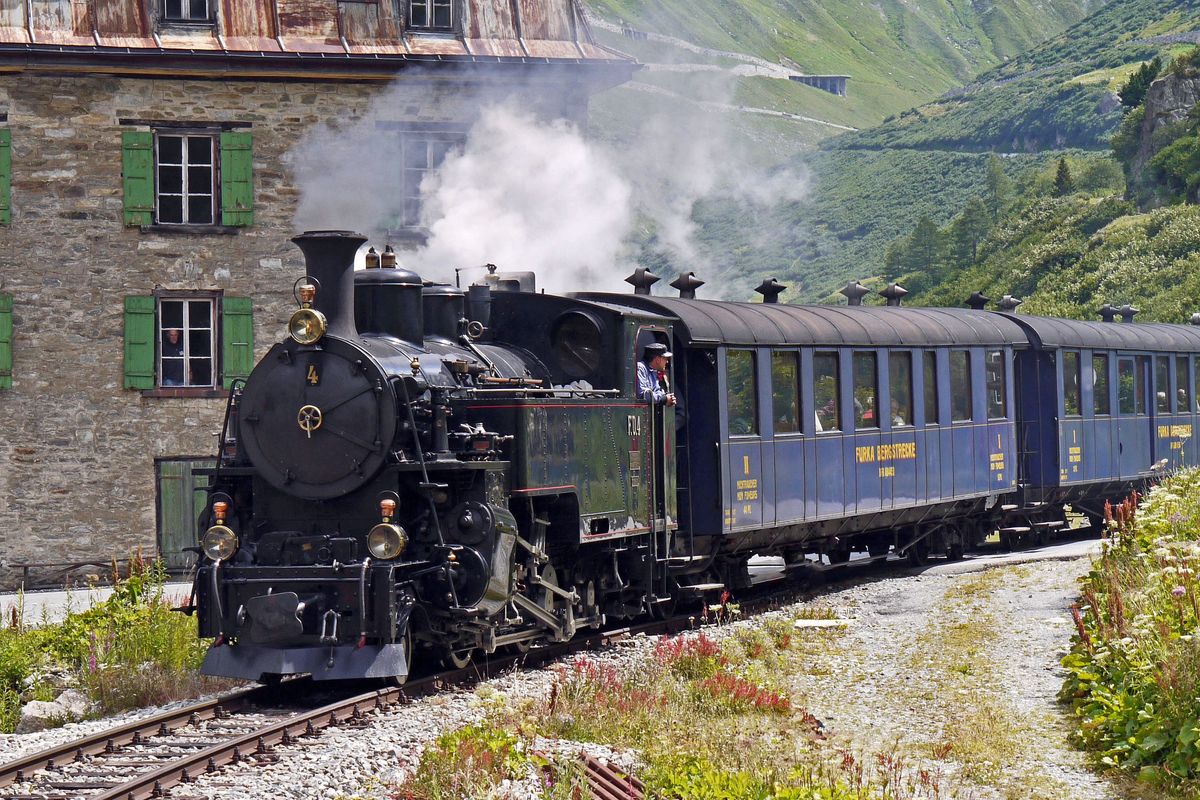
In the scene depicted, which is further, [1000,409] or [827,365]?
[1000,409]

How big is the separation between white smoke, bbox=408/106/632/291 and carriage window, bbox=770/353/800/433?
3.92 metres

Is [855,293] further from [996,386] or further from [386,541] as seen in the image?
[386,541]

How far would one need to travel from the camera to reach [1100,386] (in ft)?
70.7

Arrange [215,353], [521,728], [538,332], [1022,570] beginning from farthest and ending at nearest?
1. [215,353]
2. [1022,570]
3. [538,332]
4. [521,728]

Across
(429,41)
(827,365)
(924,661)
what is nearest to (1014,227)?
(429,41)

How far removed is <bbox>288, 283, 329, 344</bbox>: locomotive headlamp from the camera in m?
10.3

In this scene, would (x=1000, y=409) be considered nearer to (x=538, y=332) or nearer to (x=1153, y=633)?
(x=538, y=332)

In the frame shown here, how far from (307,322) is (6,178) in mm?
13035

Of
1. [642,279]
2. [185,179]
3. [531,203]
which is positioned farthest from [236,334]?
[642,279]

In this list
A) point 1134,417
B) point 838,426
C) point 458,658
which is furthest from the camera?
point 1134,417

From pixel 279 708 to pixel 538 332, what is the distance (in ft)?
12.6

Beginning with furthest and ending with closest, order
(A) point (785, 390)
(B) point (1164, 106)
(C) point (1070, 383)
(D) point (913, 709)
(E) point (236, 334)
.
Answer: (B) point (1164, 106) < (E) point (236, 334) < (C) point (1070, 383) < (A) point (785, 390) < (D) point (913, 709)

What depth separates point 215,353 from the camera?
21750 mm

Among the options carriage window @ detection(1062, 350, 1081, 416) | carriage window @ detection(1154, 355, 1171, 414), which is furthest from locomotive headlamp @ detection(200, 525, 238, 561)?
carriage window @ detection(1154, 355, 1171, 414)
